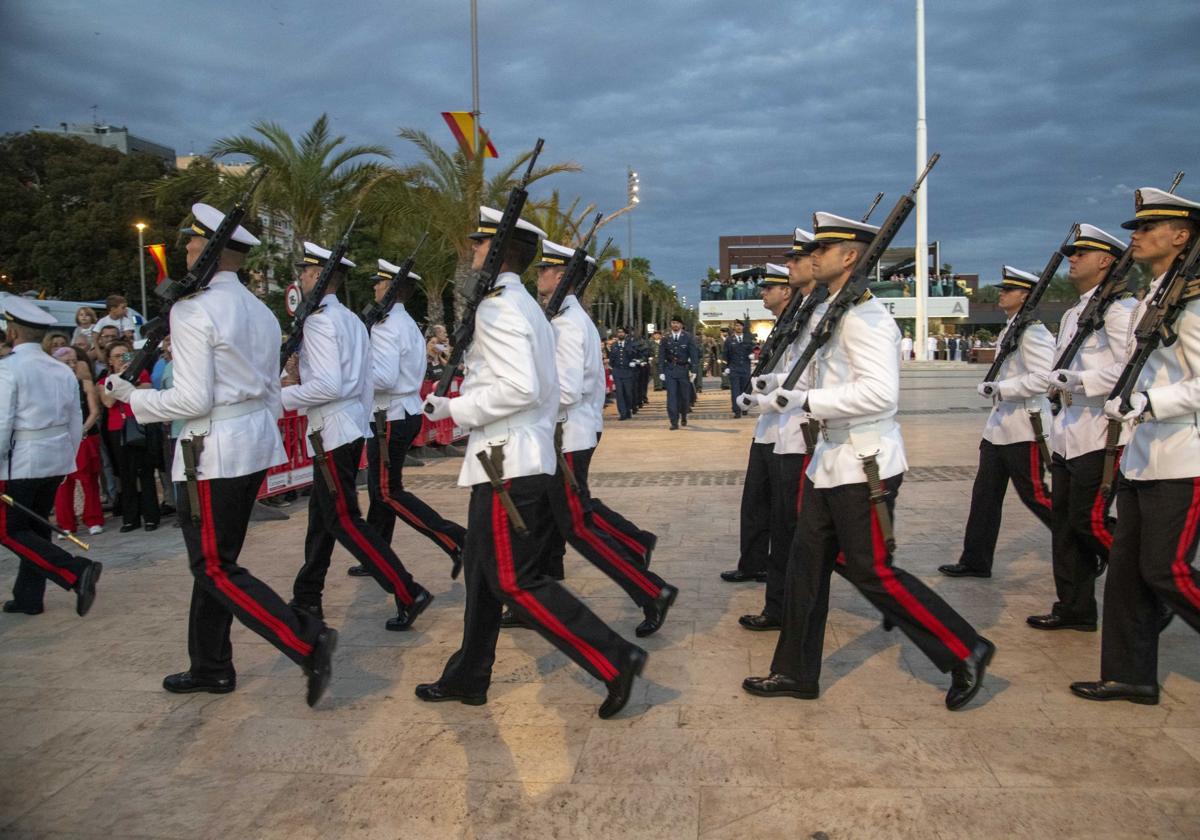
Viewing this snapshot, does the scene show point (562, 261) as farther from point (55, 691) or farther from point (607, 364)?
point (607, 364)

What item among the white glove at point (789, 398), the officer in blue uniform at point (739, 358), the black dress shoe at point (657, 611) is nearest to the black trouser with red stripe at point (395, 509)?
the black dress shoe at point (657, 611)

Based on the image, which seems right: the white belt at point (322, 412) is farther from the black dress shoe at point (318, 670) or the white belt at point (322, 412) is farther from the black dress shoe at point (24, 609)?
the black dress shoe at point (24, 609)

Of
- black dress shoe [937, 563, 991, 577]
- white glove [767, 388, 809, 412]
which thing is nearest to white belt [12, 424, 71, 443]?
white glove [767, 388, 809, 412]

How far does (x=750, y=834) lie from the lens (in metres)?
3.19

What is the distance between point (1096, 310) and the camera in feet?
17.9

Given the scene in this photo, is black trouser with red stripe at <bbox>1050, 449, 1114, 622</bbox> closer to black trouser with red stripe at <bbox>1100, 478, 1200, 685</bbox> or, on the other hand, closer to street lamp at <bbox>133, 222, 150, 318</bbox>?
black trouser with red stripe at <bbox>1100, 478, 1200, 685</bbox>

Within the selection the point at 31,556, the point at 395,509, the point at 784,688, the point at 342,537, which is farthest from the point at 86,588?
the point at 784,688

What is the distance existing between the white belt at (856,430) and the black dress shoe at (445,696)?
1909 millimetres

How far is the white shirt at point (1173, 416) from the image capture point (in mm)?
3955

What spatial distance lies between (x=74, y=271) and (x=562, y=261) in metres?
39.4

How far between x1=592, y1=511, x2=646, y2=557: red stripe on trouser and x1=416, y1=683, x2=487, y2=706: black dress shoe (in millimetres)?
1878

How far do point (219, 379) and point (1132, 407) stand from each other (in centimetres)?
389

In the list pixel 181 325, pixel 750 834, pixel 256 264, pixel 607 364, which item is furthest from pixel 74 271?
pixel 750 834

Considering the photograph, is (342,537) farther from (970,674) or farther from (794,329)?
(970,674)
